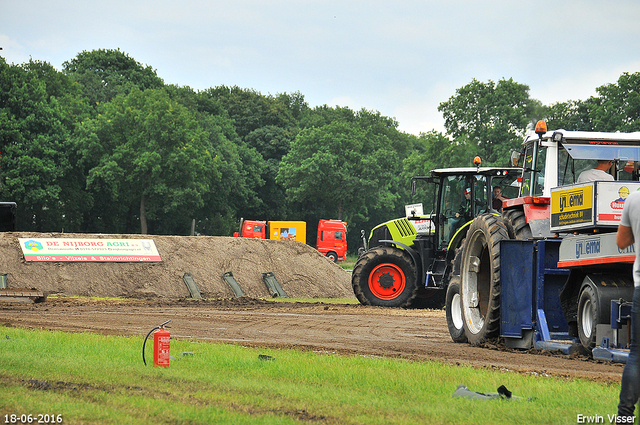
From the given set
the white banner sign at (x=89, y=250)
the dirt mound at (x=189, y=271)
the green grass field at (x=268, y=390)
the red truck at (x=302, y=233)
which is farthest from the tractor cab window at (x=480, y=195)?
the red truck at (x=302, y=233)

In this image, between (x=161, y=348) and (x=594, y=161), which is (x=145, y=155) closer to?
(x=594, y=161)

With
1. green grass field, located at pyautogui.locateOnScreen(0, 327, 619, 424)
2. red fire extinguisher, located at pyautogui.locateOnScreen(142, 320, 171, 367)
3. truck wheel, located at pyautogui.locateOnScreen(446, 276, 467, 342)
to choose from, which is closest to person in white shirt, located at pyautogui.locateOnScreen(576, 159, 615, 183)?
truck wheel, located at pyautogui.locateOnScreen(446, 276, 467, 342)

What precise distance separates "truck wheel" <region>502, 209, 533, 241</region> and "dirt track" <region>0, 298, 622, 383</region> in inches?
66.2

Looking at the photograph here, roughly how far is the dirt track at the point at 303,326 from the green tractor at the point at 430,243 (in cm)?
97

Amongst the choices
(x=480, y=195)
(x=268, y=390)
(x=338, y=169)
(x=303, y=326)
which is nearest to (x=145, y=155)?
(x=338, y=169)

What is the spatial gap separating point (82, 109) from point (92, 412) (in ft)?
178

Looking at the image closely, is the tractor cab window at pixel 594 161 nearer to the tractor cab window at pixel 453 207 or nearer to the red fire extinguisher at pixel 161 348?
the red fire extinguisher at pixel 161 348

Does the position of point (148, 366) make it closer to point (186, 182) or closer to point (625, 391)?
point (625, 391)

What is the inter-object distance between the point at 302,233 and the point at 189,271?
1314 inches

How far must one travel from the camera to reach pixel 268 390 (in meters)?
7.05

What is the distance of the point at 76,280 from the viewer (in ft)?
80.6

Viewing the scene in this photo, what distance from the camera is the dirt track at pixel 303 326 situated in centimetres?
956

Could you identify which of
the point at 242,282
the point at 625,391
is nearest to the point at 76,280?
the point at 242,282

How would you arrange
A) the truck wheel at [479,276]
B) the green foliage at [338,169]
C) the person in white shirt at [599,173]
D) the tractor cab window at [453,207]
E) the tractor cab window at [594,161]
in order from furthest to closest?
the green foliage at [338,169]
the tractor cab window at [453,207]
the truck wheel at [479,276]
the tractor cab window at [594,161]
the person in white shirt at [599,173]
